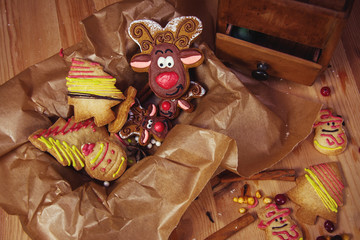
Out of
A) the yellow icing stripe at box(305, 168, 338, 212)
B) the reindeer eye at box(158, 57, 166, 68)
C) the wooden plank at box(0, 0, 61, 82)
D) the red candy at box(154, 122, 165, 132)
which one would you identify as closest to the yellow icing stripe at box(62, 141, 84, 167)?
the red candy at box(154, 122, 165, 132)

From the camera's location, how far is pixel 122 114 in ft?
3.25

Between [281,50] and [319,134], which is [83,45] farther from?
[319,134]

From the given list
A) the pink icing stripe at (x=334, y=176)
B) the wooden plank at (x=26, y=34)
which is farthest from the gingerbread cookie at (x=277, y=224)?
the wooden plank at (x=26, y=34)

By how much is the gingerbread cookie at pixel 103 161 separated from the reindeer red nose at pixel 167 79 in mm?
232

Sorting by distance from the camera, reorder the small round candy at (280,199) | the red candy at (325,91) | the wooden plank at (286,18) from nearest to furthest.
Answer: the wooden plank at (286,18) → the small round candy at (280,199) → the red candy at (325,91)

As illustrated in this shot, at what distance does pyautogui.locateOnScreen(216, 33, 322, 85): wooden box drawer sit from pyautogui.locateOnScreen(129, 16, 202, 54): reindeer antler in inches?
3.5

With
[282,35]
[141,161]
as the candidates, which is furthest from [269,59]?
[141,161]

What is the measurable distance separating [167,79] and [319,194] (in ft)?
1.84

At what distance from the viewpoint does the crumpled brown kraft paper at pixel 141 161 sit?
0.86 m

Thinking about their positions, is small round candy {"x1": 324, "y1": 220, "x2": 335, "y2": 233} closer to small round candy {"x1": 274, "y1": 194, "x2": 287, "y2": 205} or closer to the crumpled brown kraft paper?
small round candy {"x1": 274, "y1": 194, "x2": 287, "y2": 205}

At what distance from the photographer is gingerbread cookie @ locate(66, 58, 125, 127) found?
0.96 meters

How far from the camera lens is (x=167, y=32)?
99 centimetres

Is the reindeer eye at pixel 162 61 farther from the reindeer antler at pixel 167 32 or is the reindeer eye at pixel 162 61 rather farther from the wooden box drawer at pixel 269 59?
the wooden box drawer at pixel 269 59

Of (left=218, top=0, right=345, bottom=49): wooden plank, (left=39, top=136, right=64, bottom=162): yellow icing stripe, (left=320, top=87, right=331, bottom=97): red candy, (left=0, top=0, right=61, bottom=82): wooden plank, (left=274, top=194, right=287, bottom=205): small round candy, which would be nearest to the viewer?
(left=218, top=0, right=345, bottom=49): wooden plank
